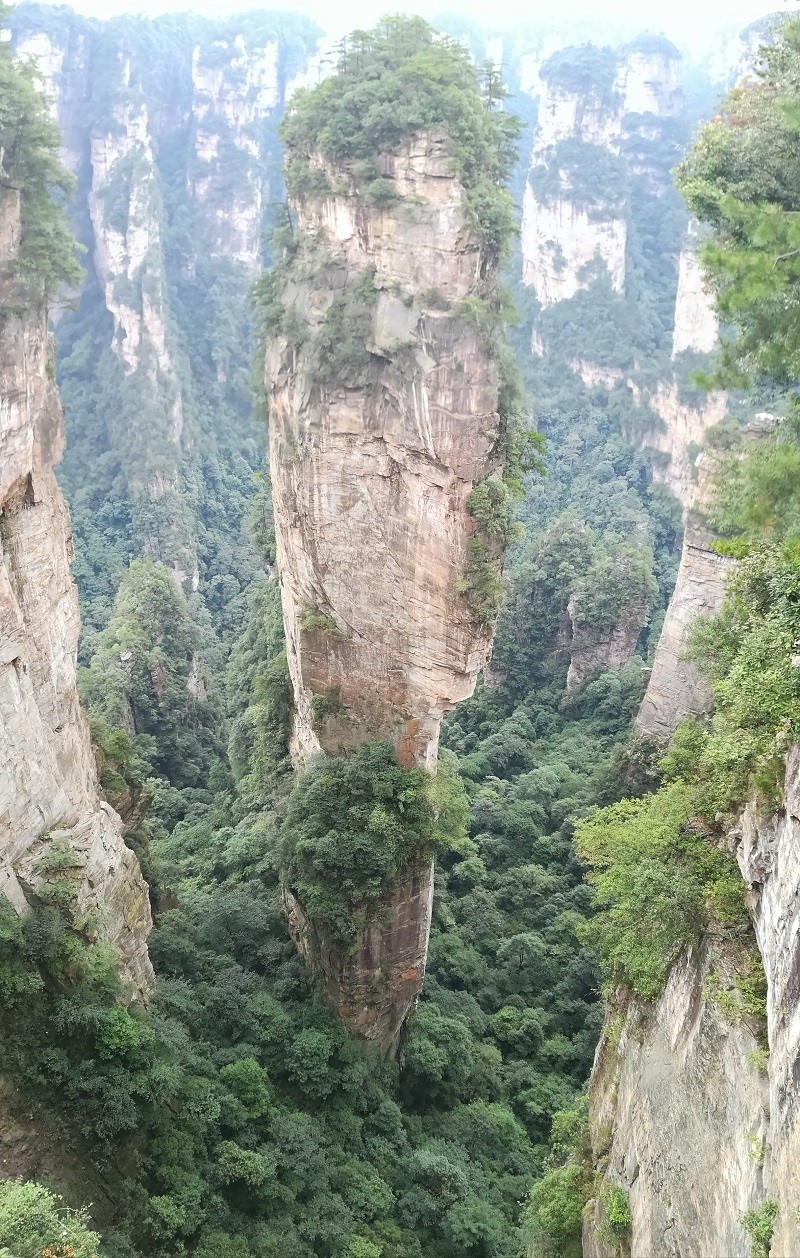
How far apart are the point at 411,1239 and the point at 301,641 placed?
34.0ft

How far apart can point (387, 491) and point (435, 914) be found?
10921 mm

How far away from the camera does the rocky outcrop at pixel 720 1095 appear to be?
684 cm

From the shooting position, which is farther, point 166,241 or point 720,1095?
point 166,241

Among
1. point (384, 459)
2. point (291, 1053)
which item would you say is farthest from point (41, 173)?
point (291, 1053)

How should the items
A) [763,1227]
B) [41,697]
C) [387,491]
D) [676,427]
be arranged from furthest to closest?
[676,427] < [387,491] < [41,697] < [763,1227]

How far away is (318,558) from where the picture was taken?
18109 millimetres

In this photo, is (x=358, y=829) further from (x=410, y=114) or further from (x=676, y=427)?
(x=676, y=427)

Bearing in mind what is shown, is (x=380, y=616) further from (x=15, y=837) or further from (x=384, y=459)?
(x=15, y=837)

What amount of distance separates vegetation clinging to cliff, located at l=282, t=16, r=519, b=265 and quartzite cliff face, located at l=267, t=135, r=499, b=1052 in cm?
34

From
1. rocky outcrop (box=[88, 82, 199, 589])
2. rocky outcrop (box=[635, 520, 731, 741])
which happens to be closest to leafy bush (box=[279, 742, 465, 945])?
rocky outcrop (box=[635, 520, 731, 741])

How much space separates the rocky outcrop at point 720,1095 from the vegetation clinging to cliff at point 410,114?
11387 millimetres

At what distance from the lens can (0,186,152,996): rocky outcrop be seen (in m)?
13.2

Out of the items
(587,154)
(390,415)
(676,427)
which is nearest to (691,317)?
(676,427)

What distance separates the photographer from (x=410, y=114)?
15492mm
